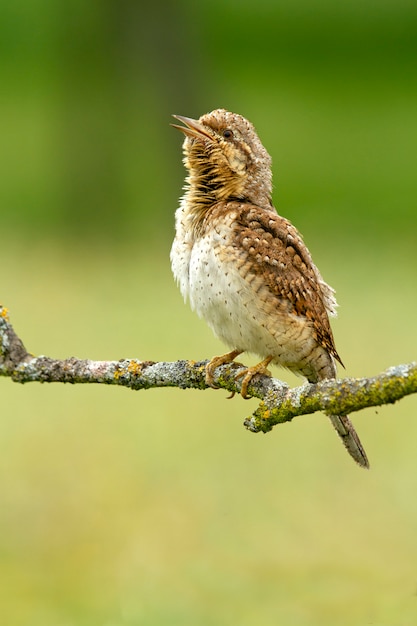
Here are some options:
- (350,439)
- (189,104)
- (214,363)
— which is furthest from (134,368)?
(189,104)

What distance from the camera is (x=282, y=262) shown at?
504cm

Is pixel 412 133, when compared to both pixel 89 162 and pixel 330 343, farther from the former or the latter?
pixel 330 343

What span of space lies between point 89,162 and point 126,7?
304cm

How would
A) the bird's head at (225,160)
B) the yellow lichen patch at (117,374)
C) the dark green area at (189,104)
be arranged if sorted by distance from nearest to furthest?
the yellow lichen patch at (117,374), the bird's head at (225,160), the dark green area at (189,104)

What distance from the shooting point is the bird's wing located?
500 cm

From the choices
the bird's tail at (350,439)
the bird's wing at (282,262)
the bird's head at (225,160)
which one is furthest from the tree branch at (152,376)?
the bird's head at (225,160)

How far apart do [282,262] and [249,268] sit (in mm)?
160

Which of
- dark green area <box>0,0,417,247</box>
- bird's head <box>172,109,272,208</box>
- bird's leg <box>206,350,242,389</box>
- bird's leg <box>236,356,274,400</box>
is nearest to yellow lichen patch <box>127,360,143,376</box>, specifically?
bird's leg <box>206,350,242,389</box>

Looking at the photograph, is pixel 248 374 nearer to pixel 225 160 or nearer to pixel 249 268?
pixel 249 268

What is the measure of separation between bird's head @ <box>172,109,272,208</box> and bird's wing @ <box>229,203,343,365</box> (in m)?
0.10

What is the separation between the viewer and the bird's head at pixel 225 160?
4.92 metres

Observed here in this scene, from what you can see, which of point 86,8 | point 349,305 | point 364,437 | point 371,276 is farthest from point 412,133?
point 364,437

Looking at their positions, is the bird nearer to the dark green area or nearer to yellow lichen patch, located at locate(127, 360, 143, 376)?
yellow lichen patch, located at locate(127, 360, 143, 376)

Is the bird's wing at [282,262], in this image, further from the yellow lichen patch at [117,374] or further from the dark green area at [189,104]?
the dark green area at [189,104]
